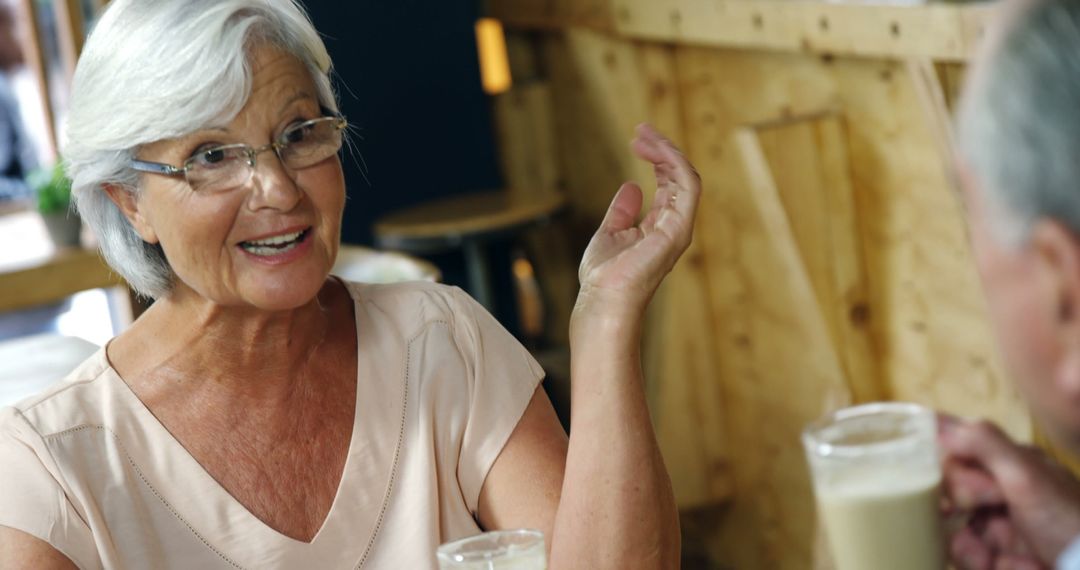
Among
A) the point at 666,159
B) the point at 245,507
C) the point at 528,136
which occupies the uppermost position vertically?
the point at 666,159

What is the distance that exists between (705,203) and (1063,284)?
310 centimetres

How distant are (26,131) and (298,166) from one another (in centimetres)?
527

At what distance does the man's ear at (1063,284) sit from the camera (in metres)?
0.85

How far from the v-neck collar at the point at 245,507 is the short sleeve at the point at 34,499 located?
0.36ft

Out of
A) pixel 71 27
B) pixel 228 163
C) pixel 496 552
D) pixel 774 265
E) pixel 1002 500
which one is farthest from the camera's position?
pixel 71 27

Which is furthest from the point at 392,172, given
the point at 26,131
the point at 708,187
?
the point at 26,131

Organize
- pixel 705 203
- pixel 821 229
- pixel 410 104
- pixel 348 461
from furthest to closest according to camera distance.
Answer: pixel 410 104 → pixel 705 203 → pixel 821 229 → pixel 348 461

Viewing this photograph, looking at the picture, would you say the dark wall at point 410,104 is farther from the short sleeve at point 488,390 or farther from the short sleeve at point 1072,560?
the short sleeve at point 1072,560

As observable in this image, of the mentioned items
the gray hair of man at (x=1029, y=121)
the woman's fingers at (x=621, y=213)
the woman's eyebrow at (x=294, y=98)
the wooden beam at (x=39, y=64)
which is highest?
the wooden beam at (x=39, y=64)

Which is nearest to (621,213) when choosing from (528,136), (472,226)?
(472,226)

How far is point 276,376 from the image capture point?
189cm

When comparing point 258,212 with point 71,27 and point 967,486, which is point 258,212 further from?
point 71,27

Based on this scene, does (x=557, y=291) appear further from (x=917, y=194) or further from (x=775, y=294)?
(x=917, y=194)

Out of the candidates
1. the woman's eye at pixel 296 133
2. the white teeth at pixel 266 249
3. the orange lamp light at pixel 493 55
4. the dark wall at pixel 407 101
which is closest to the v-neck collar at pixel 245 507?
the white teeth at pixel 266 249
